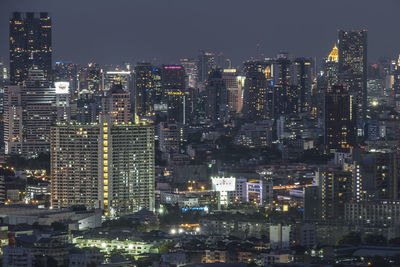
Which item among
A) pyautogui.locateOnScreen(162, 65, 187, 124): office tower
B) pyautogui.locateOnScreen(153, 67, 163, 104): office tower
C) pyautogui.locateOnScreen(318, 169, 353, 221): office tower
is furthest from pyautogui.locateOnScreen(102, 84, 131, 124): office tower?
pyautogui.locateOnScreen(153, 67, 163, 104): office tower

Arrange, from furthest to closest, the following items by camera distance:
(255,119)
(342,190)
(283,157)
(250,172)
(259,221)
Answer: (255,119)
(283,157)
(250,172)
(342,190)
(259,221)

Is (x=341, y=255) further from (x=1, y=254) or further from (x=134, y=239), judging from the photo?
(x=1, y=254)

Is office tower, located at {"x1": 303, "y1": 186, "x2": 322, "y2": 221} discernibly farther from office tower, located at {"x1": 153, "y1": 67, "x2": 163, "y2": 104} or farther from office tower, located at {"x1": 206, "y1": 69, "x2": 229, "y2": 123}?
office tower, located at {"x1": 206, "y1": 69, "x2": 229, "y2": 123}

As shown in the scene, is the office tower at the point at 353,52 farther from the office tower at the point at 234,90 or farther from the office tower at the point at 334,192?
the office tower at the point at 334,192

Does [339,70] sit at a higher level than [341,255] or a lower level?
higher

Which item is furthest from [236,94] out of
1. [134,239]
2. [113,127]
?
[134,239]

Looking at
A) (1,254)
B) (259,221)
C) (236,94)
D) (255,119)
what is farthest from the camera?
(236,94)
